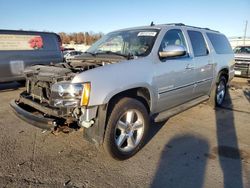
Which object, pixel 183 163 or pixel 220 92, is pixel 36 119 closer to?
pixel 183 163

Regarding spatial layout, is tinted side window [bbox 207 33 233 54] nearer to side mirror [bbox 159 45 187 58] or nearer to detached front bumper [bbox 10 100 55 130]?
side mirror [bbox 159 45 187 58]

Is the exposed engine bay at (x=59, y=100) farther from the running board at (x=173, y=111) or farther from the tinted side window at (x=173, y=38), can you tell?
the running board at (x=173, y=111)

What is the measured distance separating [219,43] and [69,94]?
467cm

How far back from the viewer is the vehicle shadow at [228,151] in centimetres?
315

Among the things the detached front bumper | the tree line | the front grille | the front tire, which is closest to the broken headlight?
the detached front bumper

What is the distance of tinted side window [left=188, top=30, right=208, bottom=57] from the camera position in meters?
5.06

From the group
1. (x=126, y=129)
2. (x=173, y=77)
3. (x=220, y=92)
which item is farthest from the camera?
(x=220, y=92)

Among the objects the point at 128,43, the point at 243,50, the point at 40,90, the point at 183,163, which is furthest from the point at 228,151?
the point at 243,50

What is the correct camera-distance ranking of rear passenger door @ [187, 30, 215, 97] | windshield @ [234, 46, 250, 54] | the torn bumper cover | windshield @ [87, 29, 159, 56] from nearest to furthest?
the torn bumper cover < windshield @ [87, 29, 159, 56] < rear passenger door @ [187, 30, 215, 97] < windshield @ [234, 46, 250, 54]

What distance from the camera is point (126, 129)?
12.0 feet

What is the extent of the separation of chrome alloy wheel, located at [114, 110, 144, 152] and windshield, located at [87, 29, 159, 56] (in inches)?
39.9

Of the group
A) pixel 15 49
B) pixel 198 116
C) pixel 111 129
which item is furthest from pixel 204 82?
pixel 15 49

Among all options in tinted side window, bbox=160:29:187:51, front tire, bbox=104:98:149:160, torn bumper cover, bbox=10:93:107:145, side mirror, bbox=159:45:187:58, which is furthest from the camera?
tinted side window, bbox=160:29:187:51

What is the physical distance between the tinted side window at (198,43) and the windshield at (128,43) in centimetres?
112
